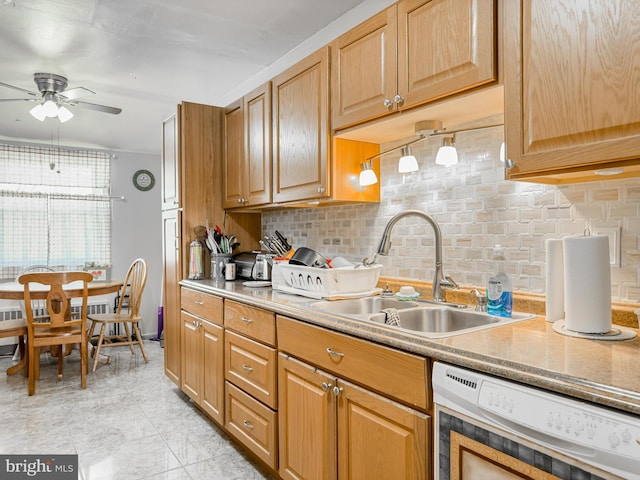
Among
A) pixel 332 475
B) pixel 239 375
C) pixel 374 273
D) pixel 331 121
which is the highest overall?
pixel 331 121

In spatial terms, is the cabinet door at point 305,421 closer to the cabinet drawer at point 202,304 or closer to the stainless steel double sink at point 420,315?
the stainless steel double sink at point 420,315

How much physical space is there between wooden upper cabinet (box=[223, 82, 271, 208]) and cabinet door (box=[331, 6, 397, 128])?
2.31ft

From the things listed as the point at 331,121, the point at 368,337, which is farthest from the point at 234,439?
the point at 331,121

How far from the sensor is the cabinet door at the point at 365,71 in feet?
6.07

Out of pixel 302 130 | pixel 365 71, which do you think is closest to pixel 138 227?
pixel 302 130

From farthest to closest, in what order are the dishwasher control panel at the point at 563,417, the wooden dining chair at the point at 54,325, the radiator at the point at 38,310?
the radiator at the point at 38,310 → the wooden dining chair at the point at 54,325 → the dishwasher control panel at the point at 563,417

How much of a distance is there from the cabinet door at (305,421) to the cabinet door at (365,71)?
1130 mm

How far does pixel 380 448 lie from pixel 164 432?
6.00 feet

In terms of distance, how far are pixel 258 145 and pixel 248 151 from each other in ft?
0.48

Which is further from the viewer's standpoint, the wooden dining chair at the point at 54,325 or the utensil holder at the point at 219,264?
the wooden dining chair at the point at 54,325

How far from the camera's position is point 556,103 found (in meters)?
1.27

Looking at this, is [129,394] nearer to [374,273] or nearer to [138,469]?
[138,469]

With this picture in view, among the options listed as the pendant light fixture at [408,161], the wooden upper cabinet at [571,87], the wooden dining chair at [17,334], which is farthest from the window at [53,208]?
the wooden upper cabinet at [571,87]

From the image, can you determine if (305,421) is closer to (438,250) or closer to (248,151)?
(438,250)
